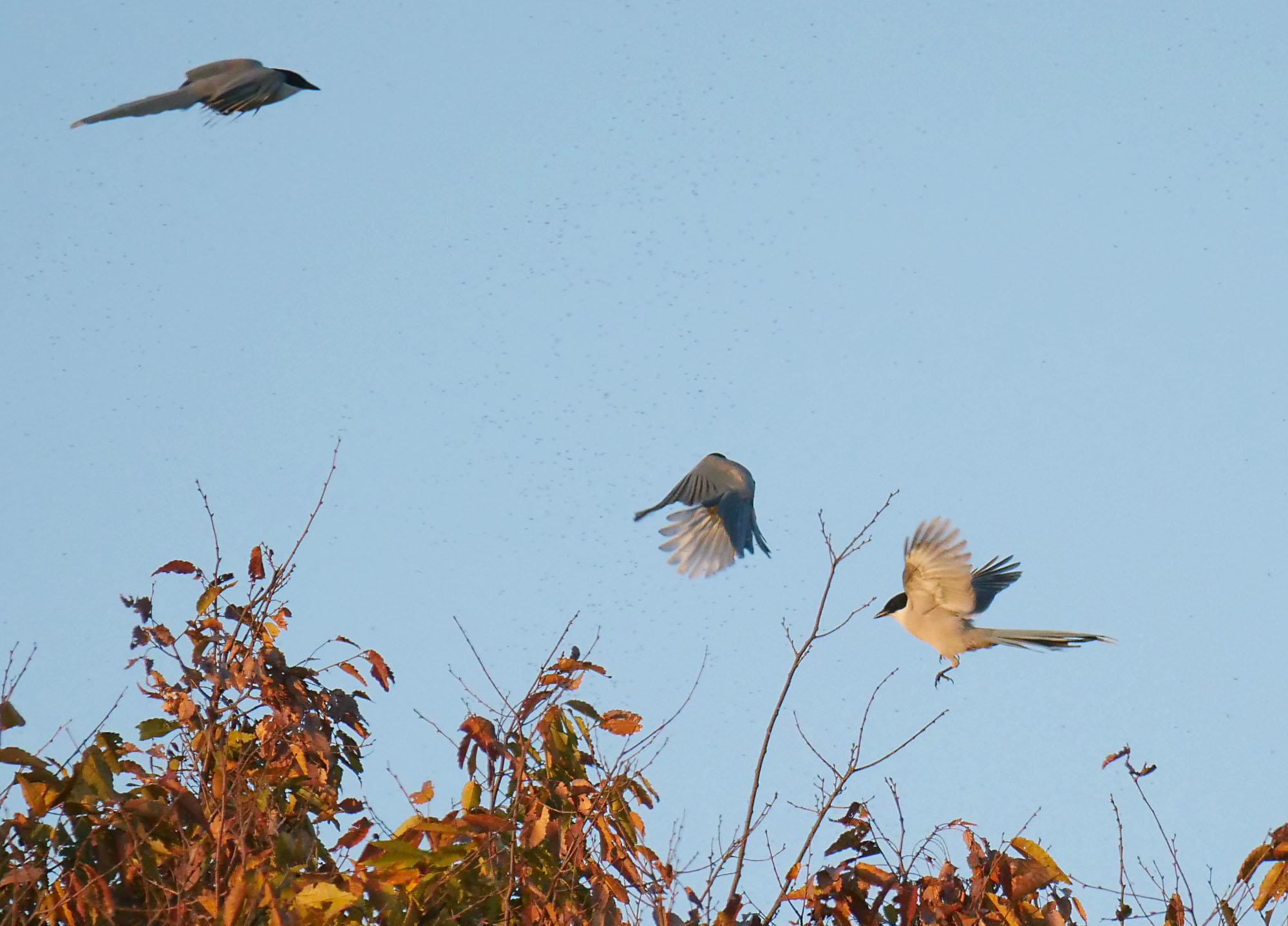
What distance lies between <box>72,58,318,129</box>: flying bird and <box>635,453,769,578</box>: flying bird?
334cm

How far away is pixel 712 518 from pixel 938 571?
162 centimetres

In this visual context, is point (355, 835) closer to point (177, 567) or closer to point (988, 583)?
point (177, 567)

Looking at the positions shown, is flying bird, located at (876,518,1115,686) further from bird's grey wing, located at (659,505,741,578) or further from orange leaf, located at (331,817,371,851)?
orange leaf, located at (331,817,371,851)

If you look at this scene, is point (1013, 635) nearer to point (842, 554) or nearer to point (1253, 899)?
point (842, 554)

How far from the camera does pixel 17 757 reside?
2895 millimetres

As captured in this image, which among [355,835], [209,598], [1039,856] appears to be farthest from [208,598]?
[1039,856]

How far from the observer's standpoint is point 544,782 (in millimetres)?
3439

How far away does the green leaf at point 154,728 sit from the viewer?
3.69m

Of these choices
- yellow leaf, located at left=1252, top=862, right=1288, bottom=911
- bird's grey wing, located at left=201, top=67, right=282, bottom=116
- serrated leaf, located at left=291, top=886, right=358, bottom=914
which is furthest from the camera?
bird's grey wing, located at left=201, top=67, right=282, bottom=116

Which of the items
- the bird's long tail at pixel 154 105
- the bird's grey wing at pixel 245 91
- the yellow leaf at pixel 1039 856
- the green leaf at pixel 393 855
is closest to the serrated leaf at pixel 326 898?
the green leaf at pixel 393 855

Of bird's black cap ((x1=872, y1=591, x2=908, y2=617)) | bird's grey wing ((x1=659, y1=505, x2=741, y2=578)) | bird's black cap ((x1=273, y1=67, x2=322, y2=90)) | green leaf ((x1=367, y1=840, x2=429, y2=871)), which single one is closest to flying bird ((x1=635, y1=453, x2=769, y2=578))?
bird's grey wing ((x1=659, y1=505, x2=741, y2=578))

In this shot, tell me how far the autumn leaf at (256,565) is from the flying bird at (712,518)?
3.45m

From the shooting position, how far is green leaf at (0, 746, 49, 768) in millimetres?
2865

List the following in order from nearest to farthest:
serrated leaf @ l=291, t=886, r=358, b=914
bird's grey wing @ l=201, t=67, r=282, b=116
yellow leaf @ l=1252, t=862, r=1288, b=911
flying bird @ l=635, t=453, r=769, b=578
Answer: serrated leaf @ l=291, t=886, r=358, b=914, yellow leaf @ l=1252, t=862, r=1288, b=911, bird's grey wing @ l=201, t=67, r=282, b=116, flying bird @ l=635, t=453, r=769, b=578
